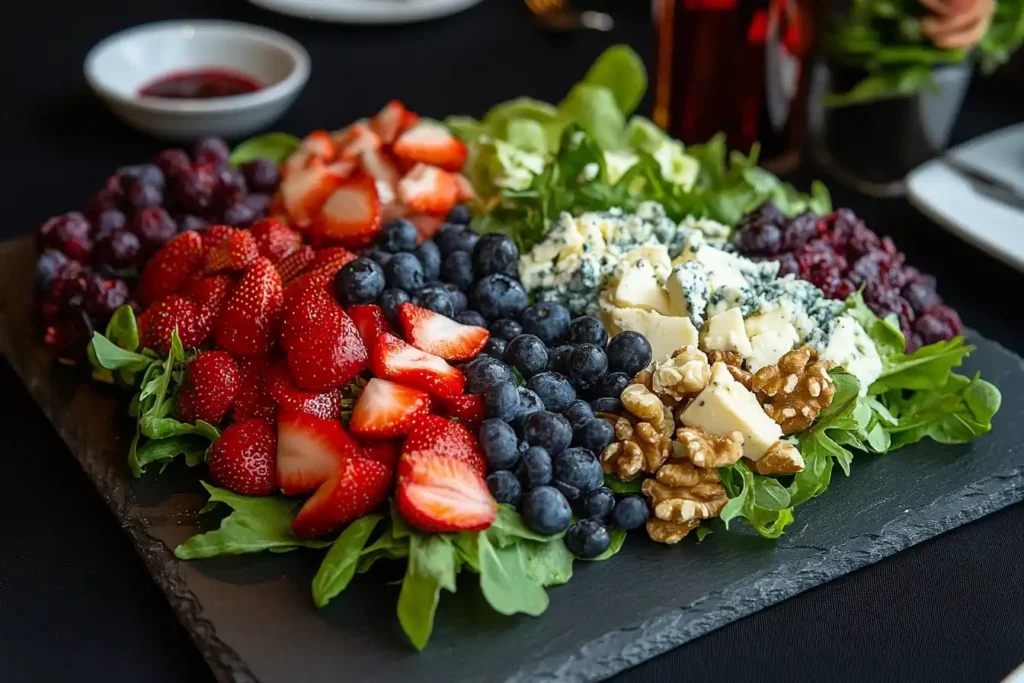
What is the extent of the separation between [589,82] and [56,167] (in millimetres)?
1332

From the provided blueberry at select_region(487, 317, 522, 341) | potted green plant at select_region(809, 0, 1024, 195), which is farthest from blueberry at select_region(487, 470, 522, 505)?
potted green plant at select_region(809, 0, 1024, 195)

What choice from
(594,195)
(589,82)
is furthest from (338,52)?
(594,195)

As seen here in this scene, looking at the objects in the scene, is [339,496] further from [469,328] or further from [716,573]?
[716,573]

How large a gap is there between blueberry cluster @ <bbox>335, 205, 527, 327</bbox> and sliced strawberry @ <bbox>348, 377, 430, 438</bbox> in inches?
8.2

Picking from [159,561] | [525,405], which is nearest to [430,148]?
[525,405]

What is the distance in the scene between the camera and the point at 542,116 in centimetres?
234

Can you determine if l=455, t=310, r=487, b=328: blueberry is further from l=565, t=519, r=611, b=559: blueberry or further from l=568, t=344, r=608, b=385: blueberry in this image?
l=565, t=519, r=611, b=559: blueberry

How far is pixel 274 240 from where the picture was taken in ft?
5.94

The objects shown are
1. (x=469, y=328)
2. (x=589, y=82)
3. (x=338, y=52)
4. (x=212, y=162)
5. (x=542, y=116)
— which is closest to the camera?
Answer: (x=469, y=328)

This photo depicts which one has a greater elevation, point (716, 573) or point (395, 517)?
point (395, 517)

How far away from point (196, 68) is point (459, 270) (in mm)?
1307

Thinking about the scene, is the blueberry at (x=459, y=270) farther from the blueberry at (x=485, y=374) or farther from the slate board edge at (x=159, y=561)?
the slate board edge at (x=159, y=561)

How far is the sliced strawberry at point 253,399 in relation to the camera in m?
1.55

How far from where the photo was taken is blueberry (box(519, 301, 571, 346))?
5.37 feet
